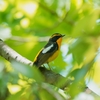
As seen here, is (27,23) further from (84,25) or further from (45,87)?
(84,25)

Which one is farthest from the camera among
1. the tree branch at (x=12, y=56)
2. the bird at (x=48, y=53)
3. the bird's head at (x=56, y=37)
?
the bird's head at (x=56, y=37)

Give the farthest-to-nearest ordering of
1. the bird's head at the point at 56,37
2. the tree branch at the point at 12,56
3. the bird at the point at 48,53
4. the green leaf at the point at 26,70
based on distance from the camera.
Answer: the bird's head at the point at 56,37 → the bird at the point at 48,53 → the tree branch at the point at 12,56 → the green leaf at the point at 26,70

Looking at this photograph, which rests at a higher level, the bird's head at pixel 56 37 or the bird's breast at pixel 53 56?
the bird's head at pixel 56 37

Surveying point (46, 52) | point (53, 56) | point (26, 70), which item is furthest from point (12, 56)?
point (26, 70)

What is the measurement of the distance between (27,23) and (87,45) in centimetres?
150

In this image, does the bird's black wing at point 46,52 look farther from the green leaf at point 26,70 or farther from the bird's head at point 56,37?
the green leaf at point 26,70

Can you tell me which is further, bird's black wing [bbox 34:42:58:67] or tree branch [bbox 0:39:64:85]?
bird's black wing [bbox 34:42:58:67]

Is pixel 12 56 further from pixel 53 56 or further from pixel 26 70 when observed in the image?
pixel 26 70

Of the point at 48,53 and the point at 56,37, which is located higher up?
the point at 56,37

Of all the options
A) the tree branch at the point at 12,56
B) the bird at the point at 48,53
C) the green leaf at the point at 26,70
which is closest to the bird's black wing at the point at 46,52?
the bird at the point at 48,53

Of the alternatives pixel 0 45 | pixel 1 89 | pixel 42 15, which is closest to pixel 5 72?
pixel 1 89

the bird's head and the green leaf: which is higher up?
the bird's head

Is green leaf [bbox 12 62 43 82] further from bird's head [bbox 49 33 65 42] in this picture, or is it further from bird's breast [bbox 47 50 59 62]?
bird's head [bbox 49 33 65 42]

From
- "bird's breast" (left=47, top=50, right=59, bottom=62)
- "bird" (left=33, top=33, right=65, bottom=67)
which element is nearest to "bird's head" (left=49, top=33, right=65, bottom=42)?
"bird" (left=33, top=33, right=65, bottom=67)
